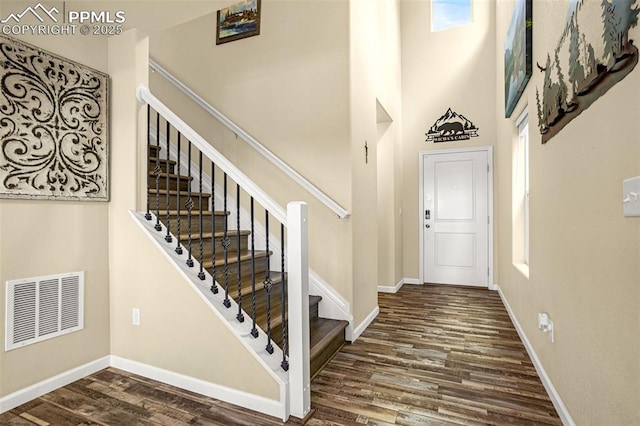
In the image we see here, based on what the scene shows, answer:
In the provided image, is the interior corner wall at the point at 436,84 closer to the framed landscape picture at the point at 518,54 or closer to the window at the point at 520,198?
the window at the point at 520,198

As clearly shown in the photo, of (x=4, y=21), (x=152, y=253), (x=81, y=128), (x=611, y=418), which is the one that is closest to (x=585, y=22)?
(x=611, y=418)

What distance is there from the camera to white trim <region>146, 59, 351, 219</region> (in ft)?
9.14

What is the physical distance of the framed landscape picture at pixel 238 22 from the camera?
10.4 ft

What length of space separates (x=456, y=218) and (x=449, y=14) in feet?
9.89

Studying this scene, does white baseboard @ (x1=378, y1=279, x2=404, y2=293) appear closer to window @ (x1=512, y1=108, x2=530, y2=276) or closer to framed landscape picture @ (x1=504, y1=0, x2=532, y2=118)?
window @ (x1=512, y1=108, x2=530, y2=276)

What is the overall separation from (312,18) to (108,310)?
9.17 ft

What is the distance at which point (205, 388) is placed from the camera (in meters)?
2.00

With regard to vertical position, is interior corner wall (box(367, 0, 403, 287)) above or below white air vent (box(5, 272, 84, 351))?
above

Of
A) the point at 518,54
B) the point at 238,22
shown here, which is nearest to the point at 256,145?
the point at 238,22

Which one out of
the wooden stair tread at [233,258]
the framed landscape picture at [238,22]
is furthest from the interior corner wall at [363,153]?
the framed landscape picture at [238,22]

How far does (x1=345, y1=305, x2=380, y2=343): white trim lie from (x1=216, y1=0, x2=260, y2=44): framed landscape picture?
2820 millimetres

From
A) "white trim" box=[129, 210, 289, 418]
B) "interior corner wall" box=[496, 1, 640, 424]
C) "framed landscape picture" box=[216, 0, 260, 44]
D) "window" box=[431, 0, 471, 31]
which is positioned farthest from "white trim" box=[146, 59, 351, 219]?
"window" box=[431, 0, 471, 31]

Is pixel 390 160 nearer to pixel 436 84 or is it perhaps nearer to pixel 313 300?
pixel 436 84

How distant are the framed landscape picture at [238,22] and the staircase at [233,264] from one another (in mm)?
1312
